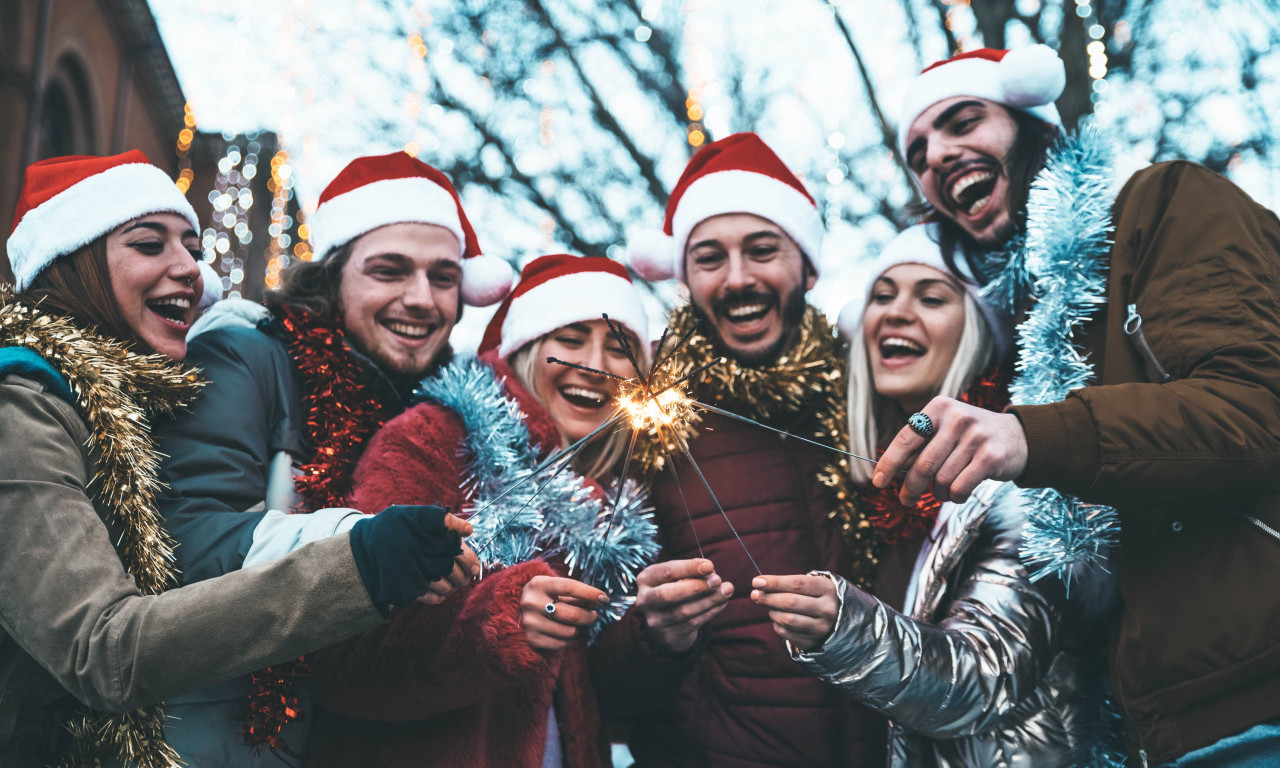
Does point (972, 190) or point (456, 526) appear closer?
point (456, 526)

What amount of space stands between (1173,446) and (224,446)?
2313 millimetres

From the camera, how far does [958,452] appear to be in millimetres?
1786

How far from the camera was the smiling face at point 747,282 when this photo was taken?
344 centimetres

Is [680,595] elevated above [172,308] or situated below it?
below

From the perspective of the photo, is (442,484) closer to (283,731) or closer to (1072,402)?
(283,731)

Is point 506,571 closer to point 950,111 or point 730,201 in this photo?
point 730,201

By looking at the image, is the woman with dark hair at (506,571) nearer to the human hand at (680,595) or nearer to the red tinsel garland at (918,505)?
the human hand at (680,595)

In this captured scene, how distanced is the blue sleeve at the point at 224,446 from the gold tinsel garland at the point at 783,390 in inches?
50.2

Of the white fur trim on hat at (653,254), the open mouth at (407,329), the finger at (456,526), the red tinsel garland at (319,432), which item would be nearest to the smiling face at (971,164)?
the white fur trim on hat at (653,254)

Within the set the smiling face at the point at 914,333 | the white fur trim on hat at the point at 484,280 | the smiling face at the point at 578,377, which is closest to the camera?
the smiling face at the point at 914,333

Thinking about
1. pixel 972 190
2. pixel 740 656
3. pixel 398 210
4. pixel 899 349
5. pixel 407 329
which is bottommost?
pixel 740 656

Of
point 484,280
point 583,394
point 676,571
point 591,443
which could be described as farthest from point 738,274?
point 676,571

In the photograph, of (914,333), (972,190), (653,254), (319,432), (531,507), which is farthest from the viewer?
(653,254)

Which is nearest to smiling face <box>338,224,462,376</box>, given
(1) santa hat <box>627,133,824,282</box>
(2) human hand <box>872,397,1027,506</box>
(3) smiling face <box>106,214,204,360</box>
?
(3) smiling face <box>106,214,204,360</box>
